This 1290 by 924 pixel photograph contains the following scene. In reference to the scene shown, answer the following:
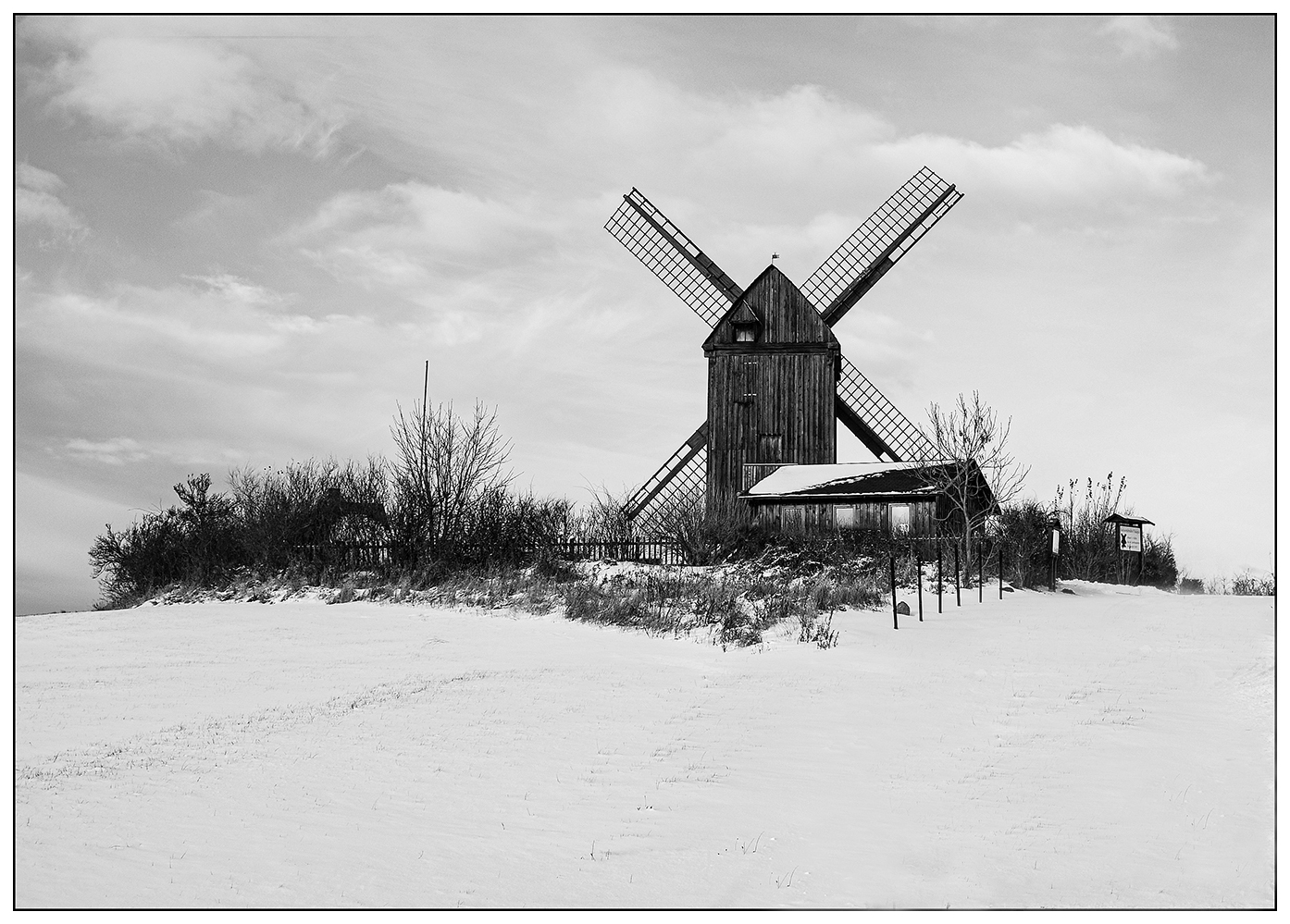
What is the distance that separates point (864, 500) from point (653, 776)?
22.7 metres

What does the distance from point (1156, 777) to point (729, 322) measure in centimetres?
2639

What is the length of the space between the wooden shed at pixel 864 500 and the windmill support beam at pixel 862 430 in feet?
8.79

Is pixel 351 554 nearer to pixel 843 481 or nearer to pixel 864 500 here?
pixel 843 481

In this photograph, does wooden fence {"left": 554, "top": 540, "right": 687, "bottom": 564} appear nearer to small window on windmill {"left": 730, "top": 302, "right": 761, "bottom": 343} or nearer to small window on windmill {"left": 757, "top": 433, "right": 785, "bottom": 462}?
small window on windmill {"left": 757, "top": 433, "right": 785, "bottom": 462}

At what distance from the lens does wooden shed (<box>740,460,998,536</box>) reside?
28766mm

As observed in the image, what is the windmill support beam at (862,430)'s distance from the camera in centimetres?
3359

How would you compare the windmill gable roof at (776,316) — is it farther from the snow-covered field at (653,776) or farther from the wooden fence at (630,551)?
the snow-covered field at (653,776)

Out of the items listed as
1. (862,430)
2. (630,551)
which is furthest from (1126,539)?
(630,551)

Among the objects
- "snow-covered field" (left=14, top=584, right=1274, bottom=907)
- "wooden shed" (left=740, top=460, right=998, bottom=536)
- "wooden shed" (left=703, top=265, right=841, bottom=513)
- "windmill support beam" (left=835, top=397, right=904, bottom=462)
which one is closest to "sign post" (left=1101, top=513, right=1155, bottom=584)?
"wooden shed" (left=740, top=460, right=998, bottom=536)

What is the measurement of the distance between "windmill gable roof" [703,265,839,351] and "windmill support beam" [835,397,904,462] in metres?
2.01

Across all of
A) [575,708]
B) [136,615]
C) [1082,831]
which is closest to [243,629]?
[136,615]

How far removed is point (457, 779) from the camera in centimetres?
747

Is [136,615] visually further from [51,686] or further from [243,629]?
[51,686]
